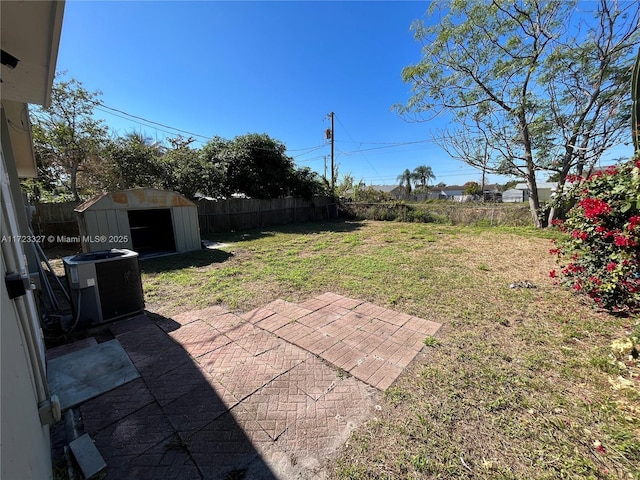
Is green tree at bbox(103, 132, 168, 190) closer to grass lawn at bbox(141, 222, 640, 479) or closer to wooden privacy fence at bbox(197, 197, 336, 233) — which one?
wooden privacy fence at bbox(197, 197, 336, 233)

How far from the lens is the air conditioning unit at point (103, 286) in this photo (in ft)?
10.2

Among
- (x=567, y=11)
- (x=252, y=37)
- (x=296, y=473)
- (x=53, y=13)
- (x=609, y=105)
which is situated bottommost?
(x=296, y=473)

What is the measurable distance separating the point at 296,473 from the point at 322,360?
3.59 feet

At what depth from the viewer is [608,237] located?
319cm

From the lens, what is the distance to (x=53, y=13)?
1529 millimetres

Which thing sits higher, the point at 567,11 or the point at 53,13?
the point at 567,11

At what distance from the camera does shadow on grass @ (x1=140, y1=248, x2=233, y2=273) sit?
605cm

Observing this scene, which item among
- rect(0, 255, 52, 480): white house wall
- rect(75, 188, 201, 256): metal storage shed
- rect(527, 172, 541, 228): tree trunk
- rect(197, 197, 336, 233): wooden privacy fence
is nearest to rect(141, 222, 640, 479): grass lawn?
rect(75, 188, 201, 256): metal storage shed

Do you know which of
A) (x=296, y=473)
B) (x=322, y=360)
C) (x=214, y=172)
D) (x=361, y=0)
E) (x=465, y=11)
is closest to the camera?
(x=296, y=473)

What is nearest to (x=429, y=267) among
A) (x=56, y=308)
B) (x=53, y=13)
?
(x=53, y=13)

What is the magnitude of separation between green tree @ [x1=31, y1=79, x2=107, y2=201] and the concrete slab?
37.2 ft

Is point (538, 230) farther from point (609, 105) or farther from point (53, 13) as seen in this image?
point (53, 13)

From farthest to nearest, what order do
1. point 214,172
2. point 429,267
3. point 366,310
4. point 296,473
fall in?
point 214,172
point 429,267
point 366,310
point 296,473

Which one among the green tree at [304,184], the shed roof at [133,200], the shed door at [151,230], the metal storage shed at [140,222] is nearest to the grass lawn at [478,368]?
the metal storage shed at [140,222]
